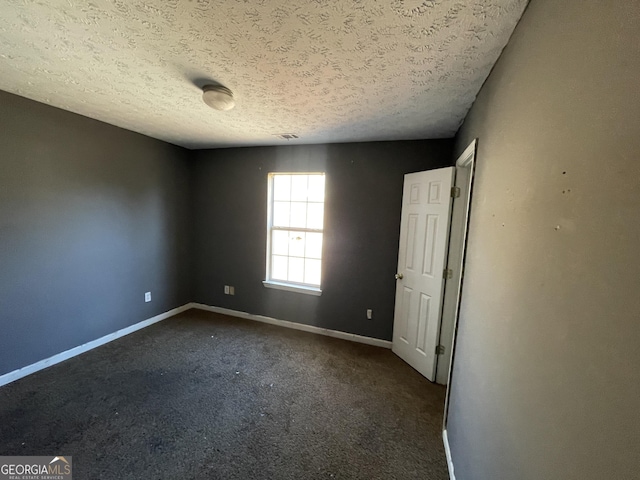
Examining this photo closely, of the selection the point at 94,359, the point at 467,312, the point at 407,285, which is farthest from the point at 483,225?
the point at 94,359

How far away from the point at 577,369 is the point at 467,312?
92 centimetres

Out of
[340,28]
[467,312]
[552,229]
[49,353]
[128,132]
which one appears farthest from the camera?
[128,132]

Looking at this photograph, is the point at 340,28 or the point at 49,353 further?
the point at 49,353

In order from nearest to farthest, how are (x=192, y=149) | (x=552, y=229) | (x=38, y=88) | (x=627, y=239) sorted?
(x=627, y=239)
(x=552, y=229)
(x=38, y=88)
(x=192, y=149)

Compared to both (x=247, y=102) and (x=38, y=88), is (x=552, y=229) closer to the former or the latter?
(x=247, y=102)

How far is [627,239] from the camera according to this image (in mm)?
471

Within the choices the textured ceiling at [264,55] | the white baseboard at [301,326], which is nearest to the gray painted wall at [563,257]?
the textured ceiling at [264,55]

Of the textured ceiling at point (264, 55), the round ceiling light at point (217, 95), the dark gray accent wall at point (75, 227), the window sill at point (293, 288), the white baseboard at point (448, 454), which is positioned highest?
the textured ceiling at point (264, 55)

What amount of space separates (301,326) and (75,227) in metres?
2.70

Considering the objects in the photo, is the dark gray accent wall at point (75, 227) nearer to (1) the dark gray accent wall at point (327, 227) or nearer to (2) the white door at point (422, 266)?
(1) the dark gray accent wall at point (327, 227)

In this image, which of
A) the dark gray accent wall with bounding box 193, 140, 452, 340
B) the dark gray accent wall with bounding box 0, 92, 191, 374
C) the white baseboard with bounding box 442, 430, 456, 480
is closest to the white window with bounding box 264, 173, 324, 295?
the dark gray accent wall with bounding box 193, 140, 452, 340

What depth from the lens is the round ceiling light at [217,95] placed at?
5.48 ft

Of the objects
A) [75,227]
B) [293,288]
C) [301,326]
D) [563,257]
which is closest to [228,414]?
[301,326]

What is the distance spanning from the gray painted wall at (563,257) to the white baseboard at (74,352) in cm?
346
